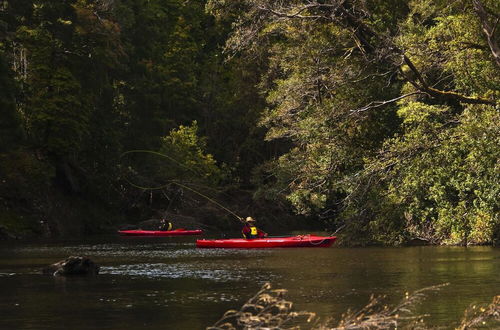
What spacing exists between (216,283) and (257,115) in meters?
50.8

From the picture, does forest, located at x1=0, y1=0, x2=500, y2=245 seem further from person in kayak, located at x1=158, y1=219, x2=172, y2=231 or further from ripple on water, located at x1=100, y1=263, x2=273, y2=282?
ripple on water, located at x1=100, y1=263, x2=273, y2=282

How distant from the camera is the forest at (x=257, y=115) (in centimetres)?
3588

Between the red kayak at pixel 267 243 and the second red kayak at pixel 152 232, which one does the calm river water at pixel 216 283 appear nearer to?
the red kayak at pixel 267 243

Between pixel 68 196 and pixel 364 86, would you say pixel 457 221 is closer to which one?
pixel 364 86

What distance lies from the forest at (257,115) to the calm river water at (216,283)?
298 centimetres

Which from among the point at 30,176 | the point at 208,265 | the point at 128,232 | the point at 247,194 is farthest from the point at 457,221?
the point at 247,194

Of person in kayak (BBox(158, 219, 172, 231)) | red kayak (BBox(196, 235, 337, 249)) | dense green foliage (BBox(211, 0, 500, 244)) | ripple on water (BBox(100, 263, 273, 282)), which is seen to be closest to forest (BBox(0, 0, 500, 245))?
dense green foliage (BBox(211, 0, 500, 244))

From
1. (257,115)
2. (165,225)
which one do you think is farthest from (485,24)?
(257,115)

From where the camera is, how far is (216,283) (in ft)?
89.0

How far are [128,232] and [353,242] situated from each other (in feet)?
62.3

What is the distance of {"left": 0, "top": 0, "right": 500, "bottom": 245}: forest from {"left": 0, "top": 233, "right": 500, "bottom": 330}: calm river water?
9.78ft

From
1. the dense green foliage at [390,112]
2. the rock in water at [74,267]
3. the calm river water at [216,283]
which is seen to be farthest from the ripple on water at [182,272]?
the dense green foliage at [390,112]

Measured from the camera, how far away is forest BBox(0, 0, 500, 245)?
3588 cm

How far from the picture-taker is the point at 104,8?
68938 millimetres
